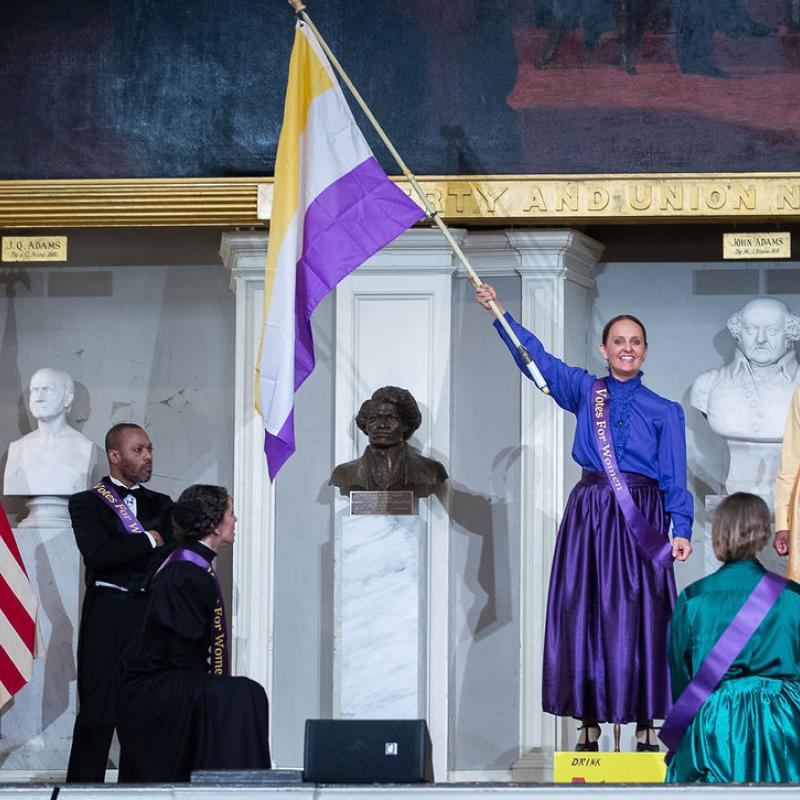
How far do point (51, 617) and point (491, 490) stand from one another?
2201mm

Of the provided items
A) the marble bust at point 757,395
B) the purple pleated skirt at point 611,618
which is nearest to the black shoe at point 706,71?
the marble bust at point 757,395

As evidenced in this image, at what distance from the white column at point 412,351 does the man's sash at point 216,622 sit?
236cm

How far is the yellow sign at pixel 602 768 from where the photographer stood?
5754 millimetres

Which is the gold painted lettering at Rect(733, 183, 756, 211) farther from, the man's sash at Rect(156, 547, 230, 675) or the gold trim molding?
the man's sash at Rect(156, 547, 230, 675)

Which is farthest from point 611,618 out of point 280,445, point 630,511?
point 280,445

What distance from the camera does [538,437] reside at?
8695 millimetres

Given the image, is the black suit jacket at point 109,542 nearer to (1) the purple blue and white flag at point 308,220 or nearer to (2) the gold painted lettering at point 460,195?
(1) the purple blue and white flag at point 308,220

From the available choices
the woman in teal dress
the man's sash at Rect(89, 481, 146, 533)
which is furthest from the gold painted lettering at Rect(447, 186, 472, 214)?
the woman in teal dress

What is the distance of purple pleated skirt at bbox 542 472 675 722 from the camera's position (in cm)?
684

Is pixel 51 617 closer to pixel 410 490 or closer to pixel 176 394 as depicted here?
pixel 176 394

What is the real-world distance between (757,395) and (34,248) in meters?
3.60

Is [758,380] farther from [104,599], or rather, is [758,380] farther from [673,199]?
[104,599]

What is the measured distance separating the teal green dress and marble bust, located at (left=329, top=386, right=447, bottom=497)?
2.85 metres

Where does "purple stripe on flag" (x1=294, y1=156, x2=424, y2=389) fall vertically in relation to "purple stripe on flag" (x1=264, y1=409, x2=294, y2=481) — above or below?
above
